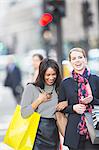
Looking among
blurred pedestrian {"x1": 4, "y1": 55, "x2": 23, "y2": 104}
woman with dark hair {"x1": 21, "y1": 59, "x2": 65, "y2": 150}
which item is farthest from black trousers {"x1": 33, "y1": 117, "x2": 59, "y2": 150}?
blurred pedestrian {"x1": 4, "y1": 55, "x2": 23, "y2": 104}

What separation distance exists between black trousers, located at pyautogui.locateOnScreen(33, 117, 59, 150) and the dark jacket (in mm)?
174

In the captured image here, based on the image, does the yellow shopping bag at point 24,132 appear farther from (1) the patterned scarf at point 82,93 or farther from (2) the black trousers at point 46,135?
(1) the patterned scarf at point 82,93

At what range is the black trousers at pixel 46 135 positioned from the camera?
4926mm

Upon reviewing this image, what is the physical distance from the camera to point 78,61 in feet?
15.7

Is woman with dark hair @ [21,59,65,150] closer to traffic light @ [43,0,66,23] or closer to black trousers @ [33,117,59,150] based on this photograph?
black trousers @ [33,117,59,150]

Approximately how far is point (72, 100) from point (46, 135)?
42 centimetres

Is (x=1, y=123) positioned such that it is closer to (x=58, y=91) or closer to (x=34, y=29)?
(x=58, y=91)

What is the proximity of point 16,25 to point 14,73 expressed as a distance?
145 ft

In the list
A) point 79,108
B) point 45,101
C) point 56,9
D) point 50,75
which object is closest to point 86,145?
point 79,108

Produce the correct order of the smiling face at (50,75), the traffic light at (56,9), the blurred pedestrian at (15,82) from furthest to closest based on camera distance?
the blurred pedestrian at (15,82)
the traffic light at (56,9)
the smiling face at (50,75)

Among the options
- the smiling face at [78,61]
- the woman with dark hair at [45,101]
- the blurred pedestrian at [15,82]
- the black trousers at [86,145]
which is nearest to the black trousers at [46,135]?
the woman with dark hair at [45,101]

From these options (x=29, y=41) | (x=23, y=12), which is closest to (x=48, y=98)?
(x=29, y=41)

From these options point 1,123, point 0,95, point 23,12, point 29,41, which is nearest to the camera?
point 1,123

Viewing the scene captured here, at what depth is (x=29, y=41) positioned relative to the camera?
49.9m
